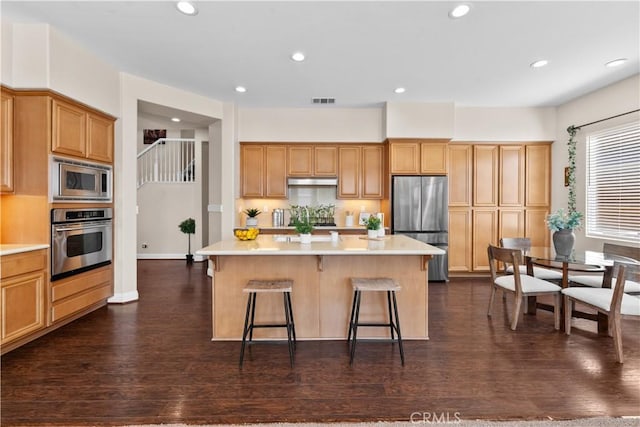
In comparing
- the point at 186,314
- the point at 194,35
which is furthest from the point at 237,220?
the point at 194,35

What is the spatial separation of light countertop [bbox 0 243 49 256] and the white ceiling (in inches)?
81.4

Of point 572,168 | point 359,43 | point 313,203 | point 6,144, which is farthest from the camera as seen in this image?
point 313,203

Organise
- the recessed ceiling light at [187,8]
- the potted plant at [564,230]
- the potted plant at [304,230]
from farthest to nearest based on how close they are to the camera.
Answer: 1. the potted plant at [564,230]
2. the potted plant at [304,230]
3. the recessed ceiling light at [187,8]

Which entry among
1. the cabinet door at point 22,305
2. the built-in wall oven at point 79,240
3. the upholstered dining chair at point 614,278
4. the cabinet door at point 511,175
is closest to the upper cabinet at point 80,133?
the built-in wall oven at point 79,240

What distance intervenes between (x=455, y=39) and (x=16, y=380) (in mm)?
4712

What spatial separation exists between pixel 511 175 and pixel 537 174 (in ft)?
1.47

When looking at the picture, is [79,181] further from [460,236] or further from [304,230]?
[460,236]

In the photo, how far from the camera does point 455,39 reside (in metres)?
3.12

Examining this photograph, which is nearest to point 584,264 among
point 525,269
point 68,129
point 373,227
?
point 525,269

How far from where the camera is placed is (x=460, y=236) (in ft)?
17.5

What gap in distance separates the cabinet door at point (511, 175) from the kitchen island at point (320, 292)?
333 cm

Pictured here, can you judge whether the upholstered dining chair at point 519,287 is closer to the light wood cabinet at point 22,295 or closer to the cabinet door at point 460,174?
the cabinet door at point 460,174

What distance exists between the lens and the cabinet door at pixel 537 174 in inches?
209

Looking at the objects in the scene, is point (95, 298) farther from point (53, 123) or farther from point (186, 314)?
point (53, 123)
